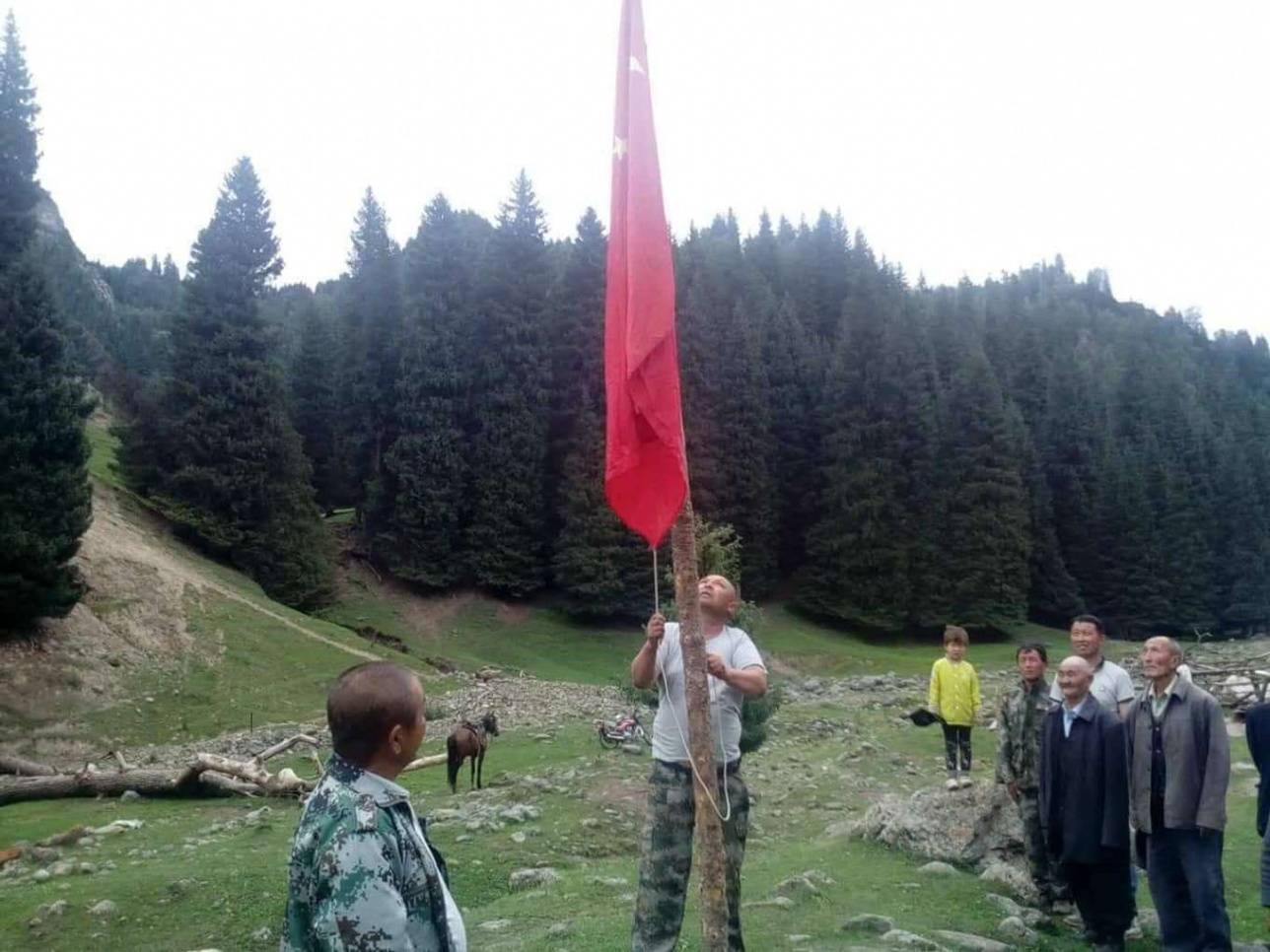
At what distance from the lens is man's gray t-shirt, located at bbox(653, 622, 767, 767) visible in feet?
18.5

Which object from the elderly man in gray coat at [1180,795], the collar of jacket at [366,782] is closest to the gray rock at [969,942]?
the elderly man in gray coat at [1180,795]

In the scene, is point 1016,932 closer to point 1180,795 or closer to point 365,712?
point 1180,795

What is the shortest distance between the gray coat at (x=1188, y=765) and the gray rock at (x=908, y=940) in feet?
5.56

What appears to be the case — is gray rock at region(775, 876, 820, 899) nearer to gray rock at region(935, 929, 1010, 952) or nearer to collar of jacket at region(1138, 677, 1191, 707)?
gray rock at region(935, 929, 1010, 952)

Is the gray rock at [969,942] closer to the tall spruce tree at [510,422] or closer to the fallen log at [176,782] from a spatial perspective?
the fallen log at [176,782]

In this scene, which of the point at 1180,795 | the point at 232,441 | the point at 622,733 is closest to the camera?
the point at 1180,795

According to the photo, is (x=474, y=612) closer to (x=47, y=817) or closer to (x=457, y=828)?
(x=47, y=817)

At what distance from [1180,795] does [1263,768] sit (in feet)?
2.33

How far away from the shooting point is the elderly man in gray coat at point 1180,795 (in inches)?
258

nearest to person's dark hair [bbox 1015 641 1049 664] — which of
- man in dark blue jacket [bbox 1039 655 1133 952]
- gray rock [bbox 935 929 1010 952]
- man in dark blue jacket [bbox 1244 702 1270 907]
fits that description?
man in dark blue jacket [bbox 1039 655 1133 952]

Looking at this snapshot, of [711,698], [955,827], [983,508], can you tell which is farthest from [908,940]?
[983,508]

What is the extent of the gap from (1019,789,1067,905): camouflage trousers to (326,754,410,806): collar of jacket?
684 cm

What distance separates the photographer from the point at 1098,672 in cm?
803

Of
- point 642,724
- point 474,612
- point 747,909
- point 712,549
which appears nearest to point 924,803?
point 747,909
